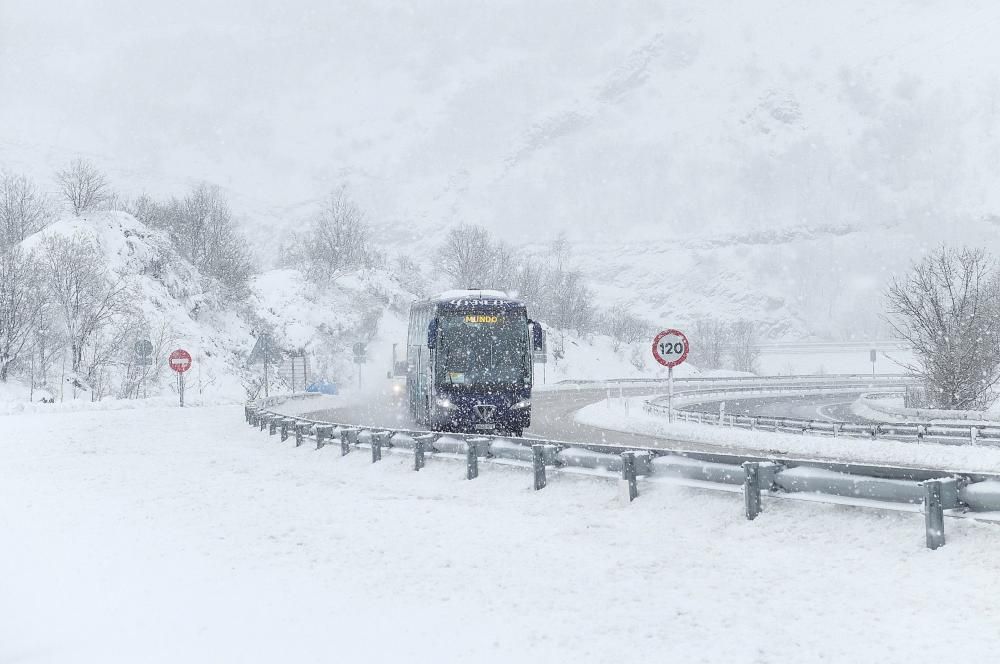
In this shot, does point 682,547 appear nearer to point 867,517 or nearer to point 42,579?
point 867,517

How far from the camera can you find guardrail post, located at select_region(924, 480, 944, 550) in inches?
347

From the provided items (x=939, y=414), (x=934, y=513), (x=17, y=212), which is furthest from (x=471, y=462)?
(x=17, y=212)

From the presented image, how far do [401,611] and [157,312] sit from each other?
65321mm

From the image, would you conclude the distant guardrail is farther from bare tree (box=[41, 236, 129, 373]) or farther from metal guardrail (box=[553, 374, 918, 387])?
bare tree (box=[41, 236, 129, 373])

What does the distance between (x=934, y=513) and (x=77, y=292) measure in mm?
57366

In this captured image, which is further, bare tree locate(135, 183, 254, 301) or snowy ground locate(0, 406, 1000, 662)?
bare tree locate(135, 183, 254, 301)

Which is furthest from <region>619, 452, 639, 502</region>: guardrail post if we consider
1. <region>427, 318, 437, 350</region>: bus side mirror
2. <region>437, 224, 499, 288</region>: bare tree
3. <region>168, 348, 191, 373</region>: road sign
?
<region>437, 224, 499, 288</region>: bare tree

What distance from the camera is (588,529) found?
471 inches

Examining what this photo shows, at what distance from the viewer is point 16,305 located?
5388 cm

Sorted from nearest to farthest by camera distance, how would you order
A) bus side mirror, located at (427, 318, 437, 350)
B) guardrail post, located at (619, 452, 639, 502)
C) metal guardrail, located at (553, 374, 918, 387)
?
guardrail post, located at (619, 452, 639, 502), bus side mirror, located at (427, 318, 437, 350), metal guardrail, located at (553, 374, 918, 387)

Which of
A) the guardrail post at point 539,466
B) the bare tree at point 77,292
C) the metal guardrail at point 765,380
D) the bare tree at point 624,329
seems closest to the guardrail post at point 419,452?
the guardrail post at point 539,466

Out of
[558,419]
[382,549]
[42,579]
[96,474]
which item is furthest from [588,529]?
[558,419]

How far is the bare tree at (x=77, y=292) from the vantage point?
57.5 meters

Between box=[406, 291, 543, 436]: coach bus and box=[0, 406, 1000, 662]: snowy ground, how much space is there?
8.20 metres
